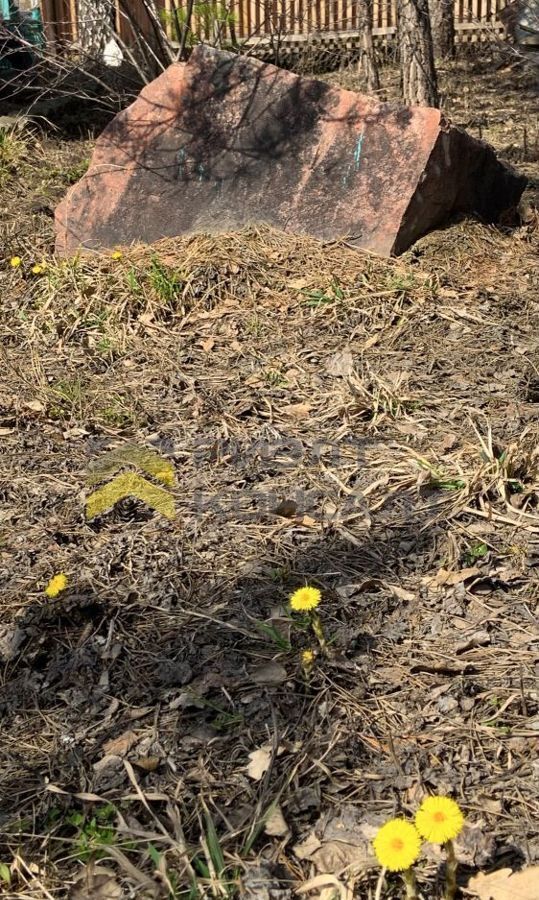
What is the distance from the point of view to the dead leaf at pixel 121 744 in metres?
2.29

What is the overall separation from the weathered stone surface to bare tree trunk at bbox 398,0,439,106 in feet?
3.94

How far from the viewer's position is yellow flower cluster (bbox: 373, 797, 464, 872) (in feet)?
5.40

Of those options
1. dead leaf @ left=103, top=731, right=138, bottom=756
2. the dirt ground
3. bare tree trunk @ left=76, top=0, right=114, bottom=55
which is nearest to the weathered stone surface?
the dirt ground

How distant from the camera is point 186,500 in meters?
3.27

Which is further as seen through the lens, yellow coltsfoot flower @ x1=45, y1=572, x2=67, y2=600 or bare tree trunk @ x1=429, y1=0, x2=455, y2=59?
bare tree trunk @ x1=429, y1=0, x2=455, y2=59

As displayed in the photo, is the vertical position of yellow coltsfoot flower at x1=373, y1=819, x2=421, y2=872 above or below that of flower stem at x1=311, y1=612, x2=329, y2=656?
above

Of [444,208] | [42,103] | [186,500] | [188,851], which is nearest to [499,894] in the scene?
[188,851]

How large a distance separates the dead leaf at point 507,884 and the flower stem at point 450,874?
7 cm

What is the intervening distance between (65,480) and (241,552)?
90 centimetres

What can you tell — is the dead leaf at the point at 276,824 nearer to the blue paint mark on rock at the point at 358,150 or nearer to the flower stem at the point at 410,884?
the flower stem at the point at 410,884

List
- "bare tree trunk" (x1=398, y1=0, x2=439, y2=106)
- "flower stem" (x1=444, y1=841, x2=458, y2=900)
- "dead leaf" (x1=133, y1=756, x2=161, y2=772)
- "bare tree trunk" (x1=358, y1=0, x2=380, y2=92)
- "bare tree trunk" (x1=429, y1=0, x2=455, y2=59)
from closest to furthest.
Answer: "flower stem" (x1=444, y1=841, x2=458, y2=900), "dead leaf" (x1=133, y1=756, x2=161, y2=772), "bare tree trunk" (x1=398, y1=0, x2=439, y2=106), "bare tree trunk" (x1=358, y1=0, x2=380, y2=92), "bare tree trunk" (x1=429, y1=0, x2=455, y2=59)

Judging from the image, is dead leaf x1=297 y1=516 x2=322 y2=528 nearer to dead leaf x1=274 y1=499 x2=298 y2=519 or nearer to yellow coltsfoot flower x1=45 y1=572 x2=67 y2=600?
dead leaf x1=274 y1=499 x2=298 y2=519

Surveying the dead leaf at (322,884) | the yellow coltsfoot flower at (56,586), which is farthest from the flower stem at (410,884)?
the yellow coltsfoot flower at (56,586)

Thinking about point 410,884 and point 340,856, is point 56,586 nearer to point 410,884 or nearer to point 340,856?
point 340,856
